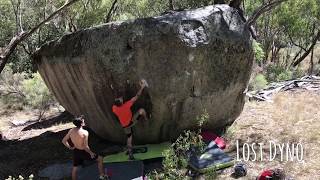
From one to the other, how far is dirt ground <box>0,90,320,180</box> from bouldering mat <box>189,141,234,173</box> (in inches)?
7.2

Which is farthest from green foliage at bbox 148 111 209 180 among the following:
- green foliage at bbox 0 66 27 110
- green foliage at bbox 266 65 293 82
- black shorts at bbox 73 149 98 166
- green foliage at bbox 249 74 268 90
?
green foliage at bbox 0 66 27 110

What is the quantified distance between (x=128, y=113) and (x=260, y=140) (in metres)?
2.91

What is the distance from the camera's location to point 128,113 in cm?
857

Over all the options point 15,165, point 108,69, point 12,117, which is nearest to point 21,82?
point 12,117

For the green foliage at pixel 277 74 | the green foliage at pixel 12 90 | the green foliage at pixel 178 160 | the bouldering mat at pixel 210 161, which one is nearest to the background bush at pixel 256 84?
the green foliage at pixel 277 74

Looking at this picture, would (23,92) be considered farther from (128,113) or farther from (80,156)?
(80,156)

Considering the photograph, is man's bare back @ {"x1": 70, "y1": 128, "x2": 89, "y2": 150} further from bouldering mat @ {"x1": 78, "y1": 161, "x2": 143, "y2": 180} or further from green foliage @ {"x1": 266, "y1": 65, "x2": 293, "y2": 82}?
green foliage @ {"x1": 266, "y1": 65, "x2": 293, "y2": 82}

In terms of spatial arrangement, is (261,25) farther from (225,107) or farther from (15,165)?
(15,165)

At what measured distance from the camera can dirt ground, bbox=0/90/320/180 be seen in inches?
324

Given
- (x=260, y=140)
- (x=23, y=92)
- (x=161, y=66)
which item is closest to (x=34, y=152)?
(x=161, y=66)

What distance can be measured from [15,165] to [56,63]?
240cm

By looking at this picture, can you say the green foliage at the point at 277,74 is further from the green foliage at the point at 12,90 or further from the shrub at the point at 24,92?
the green foliage at the point at 12,90

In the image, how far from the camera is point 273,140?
9.30 meters

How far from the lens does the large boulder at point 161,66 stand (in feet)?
28.2
